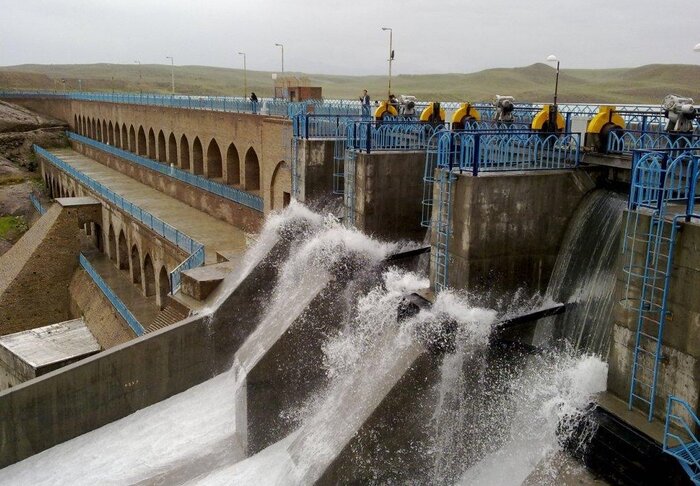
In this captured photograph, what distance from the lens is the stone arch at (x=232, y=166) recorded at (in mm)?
23453

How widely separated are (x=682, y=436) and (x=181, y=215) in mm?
20791

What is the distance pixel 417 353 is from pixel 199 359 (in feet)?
21.2

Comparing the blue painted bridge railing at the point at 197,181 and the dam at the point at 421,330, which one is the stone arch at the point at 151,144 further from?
the dam at the point at 421,330

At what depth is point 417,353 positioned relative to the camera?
26.3 feet

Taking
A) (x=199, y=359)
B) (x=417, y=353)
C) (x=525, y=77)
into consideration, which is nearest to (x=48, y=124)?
(x=199, y=359)

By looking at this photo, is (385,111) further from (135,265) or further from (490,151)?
(135,265)

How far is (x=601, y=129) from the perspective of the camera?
31.5 ft

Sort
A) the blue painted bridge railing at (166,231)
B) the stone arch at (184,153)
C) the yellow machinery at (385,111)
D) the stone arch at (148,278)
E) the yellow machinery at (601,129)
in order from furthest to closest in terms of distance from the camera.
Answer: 1. the stone arch at (184,153)
2. the stone arch at (148,278)
3. the blue painted bridge railing at (166,231)
4. the yellow machinery at (385,111)
5. the yellow machinery at (601,129)

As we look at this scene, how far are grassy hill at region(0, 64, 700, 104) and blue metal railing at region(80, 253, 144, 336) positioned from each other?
1293 cm

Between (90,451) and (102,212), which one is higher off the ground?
(102,212)

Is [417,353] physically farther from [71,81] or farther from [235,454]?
[71,81]

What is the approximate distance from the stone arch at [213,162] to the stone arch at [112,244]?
4370 millimetres

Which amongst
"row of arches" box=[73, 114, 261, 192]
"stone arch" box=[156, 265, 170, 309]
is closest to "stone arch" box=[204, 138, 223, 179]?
"row of arches" box=[73, 114, 261, 192]

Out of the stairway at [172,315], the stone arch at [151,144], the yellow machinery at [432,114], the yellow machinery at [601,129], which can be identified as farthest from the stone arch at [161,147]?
the yellow machinery at [601,129]
